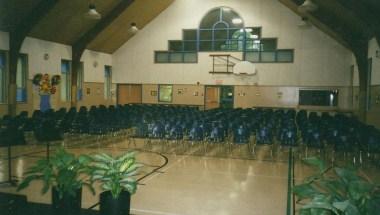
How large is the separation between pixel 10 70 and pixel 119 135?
5921mm

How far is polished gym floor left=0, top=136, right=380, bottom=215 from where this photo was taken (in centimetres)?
592

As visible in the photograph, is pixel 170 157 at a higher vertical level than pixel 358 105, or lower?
lower

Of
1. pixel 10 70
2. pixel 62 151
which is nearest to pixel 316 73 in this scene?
pixel 10 70

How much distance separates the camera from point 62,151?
3.56m

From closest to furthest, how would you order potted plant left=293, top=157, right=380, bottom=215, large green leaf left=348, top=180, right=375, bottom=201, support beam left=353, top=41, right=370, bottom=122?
potted plant left=293, top=157, right=380, bottom=215 < large green leaf left=348, top=180, right=375, bottom=201 < support beam left=353, top=41, right=370, bottom=122

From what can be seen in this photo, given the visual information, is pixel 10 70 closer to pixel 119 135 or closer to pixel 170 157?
pixel 119 135

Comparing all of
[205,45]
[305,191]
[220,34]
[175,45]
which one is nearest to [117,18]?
[175,45]

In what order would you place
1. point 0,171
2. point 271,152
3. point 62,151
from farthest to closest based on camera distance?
point 271,152 → point 0,171 → point 62,151

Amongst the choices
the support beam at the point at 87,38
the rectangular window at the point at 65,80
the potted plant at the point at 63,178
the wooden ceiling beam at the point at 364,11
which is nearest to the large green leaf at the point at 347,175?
the potted plant at the point at 63,178

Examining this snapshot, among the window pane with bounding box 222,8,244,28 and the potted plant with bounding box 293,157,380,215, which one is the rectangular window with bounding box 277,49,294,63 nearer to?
the window pane with bounding box 222,8,244,28

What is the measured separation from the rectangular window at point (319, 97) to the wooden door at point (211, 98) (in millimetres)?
5494

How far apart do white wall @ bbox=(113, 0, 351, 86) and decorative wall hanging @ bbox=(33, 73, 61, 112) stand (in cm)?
648

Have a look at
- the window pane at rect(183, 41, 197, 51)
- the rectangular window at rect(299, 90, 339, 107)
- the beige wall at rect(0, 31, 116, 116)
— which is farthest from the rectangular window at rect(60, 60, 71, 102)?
the rectangular window at rect(299, 90, 339, 107)

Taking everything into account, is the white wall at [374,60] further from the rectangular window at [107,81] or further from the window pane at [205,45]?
the rectangular window at [107,81]
